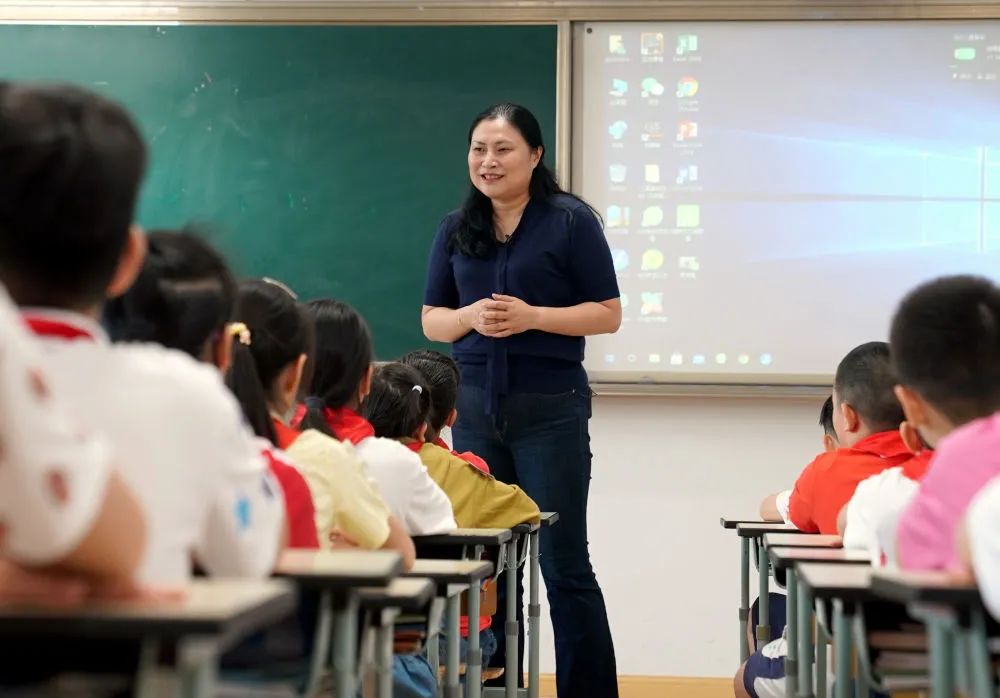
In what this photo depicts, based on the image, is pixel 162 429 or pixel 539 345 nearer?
pixel 162 429

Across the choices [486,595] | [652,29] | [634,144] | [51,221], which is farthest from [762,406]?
[51,221]

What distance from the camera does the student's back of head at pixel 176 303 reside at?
176 cm

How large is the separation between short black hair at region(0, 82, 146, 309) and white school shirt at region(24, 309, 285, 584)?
4 centimetres

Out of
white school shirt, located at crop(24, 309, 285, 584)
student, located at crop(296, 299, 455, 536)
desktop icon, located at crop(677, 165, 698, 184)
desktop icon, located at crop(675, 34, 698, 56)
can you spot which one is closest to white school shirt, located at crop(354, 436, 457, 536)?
student, located at crop(296, 299, 455, 536)

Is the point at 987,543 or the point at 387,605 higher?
the point at 987,543

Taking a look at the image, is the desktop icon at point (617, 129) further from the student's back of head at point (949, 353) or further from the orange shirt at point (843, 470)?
the student's back of head at point (949, 353)

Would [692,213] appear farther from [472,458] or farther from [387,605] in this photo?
[387,605]

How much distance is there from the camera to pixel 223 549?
58.1 inches

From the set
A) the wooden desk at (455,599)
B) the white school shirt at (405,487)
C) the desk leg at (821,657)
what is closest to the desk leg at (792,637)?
the desk leg at (821,657)

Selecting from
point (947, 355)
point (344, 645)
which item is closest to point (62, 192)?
point (344, 645)

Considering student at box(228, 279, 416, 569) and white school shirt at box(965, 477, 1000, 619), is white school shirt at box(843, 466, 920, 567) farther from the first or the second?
student at box(228, 279, 416, 569)

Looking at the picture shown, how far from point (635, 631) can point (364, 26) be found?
2.42 meters

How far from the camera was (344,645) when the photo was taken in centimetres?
177

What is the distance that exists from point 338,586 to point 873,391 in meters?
1.80
